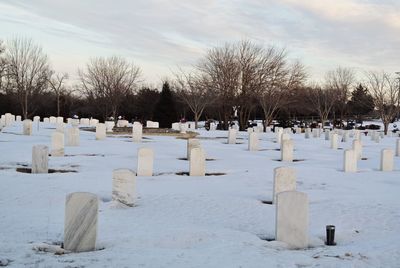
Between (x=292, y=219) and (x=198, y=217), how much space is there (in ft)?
7.65

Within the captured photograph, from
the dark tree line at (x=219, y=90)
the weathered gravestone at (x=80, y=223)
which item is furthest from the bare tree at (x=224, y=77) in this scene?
the weathered gravestone at (x=80, y=223)

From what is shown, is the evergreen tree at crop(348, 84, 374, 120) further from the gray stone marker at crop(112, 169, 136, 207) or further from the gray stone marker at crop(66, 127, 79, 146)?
the gray stone marker at crop(112, 169, 136, 207)

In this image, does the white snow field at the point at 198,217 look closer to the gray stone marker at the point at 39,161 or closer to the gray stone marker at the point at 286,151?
the gray stone marker at the point at 39,161

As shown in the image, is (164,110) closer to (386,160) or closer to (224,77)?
(224,77)

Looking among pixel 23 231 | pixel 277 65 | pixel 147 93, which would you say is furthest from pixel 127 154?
pixel 147 93

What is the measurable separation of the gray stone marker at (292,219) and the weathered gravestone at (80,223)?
2637 millimetres

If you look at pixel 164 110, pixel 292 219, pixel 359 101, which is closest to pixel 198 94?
pixel 164 110

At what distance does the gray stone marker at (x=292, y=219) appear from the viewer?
281 inches

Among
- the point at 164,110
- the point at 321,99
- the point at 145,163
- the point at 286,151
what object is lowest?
the point at 145,163

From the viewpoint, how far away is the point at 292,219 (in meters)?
7.13

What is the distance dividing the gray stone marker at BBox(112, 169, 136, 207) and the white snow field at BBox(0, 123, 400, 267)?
269 mm

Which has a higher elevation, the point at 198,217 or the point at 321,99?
the point at 321,99

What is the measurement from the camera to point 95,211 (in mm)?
6609

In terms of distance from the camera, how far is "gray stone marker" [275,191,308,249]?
7.12 metres
